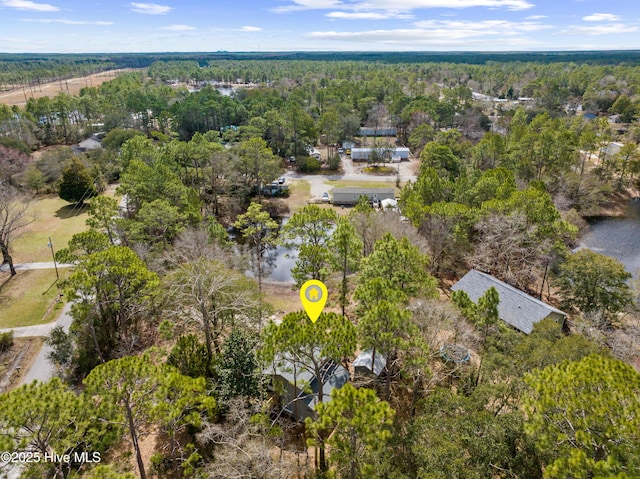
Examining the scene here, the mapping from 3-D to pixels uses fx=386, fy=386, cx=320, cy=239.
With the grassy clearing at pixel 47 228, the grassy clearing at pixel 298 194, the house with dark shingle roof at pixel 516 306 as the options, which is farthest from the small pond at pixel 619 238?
the grassy clearing at pixel 47 228

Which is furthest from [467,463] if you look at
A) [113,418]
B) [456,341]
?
[113,418]

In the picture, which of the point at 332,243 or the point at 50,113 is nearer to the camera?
the point at 332,243

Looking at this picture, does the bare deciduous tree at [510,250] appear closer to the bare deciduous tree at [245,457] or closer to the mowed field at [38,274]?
the bare deciduous tree at [245,457]

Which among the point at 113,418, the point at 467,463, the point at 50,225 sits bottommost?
the point at 50,225

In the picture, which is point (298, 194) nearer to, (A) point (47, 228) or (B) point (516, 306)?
(A) point (47, 228)

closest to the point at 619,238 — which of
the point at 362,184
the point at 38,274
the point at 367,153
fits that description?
the point at 362,184

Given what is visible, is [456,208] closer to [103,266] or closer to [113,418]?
[103,266]

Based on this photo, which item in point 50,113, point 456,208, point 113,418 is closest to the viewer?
point 113,418

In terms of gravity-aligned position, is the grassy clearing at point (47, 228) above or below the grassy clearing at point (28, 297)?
above
